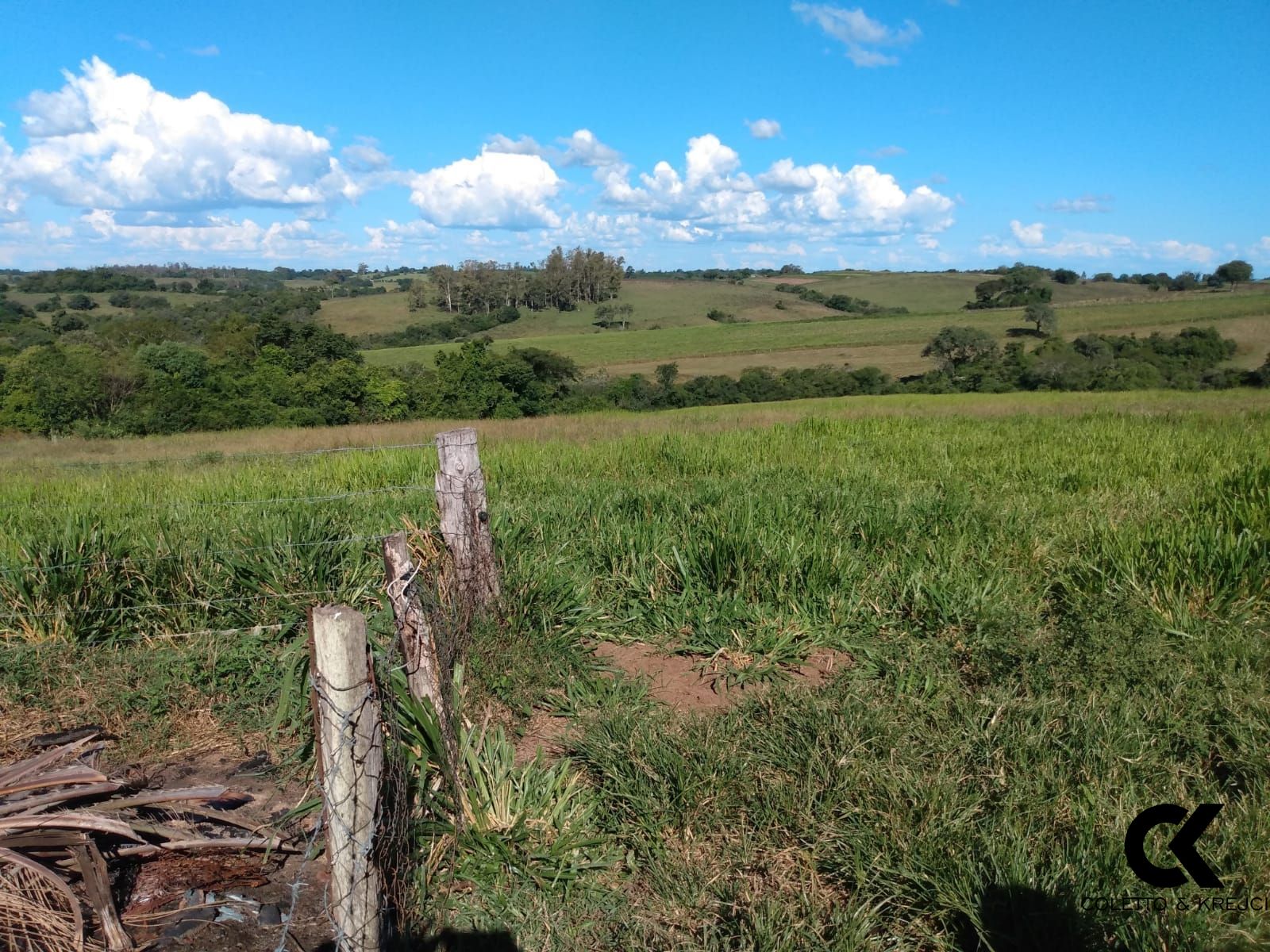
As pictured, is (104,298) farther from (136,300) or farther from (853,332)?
(853,332)

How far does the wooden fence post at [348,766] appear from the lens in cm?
257

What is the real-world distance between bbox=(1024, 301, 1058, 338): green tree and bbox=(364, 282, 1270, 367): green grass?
0.80 metres

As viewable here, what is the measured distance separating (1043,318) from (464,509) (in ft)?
223

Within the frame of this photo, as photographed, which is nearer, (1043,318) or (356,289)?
(1043,318)

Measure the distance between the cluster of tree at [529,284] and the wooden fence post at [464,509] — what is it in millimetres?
88435

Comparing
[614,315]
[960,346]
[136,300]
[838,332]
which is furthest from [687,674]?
[136,300]

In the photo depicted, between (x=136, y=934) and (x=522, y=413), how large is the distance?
3499cm

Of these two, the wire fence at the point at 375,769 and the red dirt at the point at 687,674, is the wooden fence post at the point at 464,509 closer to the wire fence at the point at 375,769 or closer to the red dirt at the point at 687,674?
the wire fence at the point at 375,769

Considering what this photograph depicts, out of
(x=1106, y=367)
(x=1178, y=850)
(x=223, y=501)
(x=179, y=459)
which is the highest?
(x=1178, y=850)

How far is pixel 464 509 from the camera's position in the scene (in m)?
4.75

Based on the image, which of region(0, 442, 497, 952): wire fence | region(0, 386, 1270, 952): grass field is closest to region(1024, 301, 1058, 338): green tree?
region(0, 386, 1270, 952): grass field

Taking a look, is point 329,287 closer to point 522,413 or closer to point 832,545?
point 522,413

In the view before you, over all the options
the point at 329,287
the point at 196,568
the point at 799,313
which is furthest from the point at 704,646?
the point at 329,287

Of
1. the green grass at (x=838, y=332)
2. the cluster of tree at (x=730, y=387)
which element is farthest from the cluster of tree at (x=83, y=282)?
the cluster of tree at (x=730, y=387)
